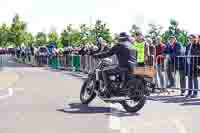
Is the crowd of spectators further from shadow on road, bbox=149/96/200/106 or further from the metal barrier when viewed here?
shadow on road, bbox=149/96/200/106

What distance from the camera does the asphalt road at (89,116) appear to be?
9.97m

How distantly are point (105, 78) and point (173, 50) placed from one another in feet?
17.0

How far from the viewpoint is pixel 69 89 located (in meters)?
18.7

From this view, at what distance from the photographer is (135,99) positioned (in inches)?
492

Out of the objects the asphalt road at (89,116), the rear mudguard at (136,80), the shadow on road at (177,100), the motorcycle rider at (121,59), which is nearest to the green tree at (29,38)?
the shadow on road at (177,100)

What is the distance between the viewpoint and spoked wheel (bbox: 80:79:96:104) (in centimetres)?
1373

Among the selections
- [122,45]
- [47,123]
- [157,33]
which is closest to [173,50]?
[122,45]

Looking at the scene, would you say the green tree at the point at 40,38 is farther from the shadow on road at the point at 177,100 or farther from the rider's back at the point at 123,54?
the rider's back at the point at 123,54

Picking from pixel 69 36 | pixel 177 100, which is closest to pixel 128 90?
pixel 177 100

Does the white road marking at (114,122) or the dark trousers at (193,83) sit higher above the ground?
the dark trousers at (193,83)

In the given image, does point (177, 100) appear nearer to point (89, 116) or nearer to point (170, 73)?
point (170, 73)

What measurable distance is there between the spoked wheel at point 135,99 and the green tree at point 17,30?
8361cm

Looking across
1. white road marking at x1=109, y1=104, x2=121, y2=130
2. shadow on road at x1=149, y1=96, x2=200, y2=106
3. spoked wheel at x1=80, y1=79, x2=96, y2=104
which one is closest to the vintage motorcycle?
spoked wheel at x1=80, y1=79, x2=96, y2=104

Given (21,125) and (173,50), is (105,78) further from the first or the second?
(173,50)
